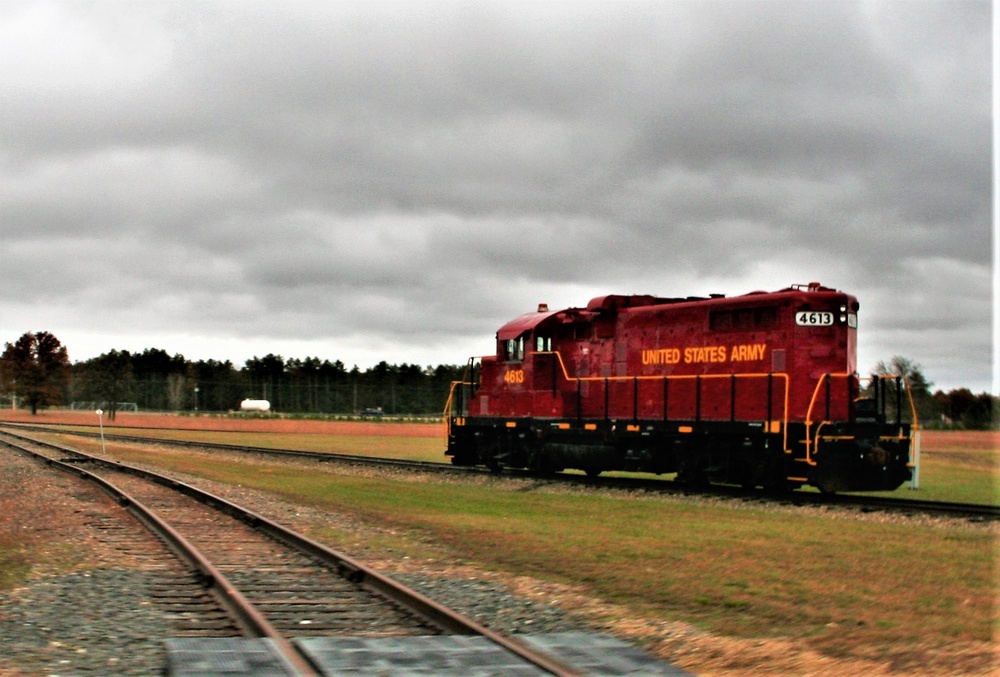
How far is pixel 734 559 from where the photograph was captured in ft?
42.5

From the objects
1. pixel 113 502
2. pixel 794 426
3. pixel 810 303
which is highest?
pixel 810 303

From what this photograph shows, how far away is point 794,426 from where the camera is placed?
833 inches

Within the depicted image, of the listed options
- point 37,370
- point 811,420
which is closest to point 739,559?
point 811,420

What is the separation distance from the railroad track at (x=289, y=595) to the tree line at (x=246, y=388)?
235ft

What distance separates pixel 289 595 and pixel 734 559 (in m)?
5.78

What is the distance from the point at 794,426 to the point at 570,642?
46.4ft

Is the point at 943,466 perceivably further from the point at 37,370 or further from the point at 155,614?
the point at 37,370

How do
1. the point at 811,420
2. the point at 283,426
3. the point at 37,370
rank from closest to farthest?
the point at 811,420 → the point at 283,426 → the point at 37,370

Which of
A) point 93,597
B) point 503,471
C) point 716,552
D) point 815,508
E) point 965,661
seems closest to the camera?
point 965,661

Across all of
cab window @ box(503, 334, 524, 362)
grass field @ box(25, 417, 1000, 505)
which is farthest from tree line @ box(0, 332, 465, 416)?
cab window @ box(503, 334, 524, 362)

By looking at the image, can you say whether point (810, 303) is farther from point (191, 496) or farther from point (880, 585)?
point (191, 496)

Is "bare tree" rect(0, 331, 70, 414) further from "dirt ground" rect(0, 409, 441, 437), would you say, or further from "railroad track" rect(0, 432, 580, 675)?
"railroad track" rect(0, 432, 580, 675)

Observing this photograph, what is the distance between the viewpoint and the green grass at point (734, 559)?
9.29 metres

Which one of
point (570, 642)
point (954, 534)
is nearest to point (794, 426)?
point (954, 534)
